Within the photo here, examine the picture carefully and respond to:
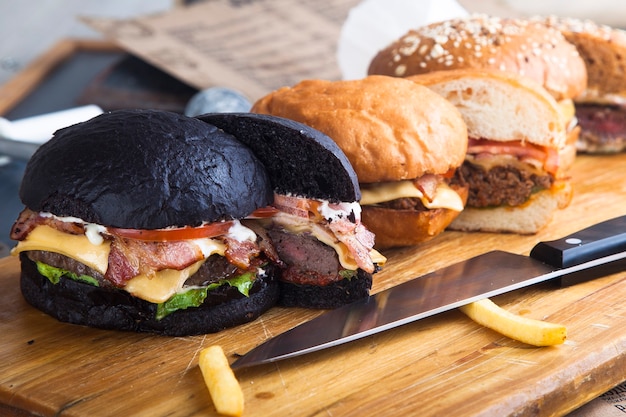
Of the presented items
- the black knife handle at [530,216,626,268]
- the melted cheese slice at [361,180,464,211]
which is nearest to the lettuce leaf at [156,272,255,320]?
the melted cheese slice at [361,180,464,211]

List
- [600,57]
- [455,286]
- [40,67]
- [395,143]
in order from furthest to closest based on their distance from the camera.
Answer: [40,67]
[600,57]
[395,143]
[455,286]

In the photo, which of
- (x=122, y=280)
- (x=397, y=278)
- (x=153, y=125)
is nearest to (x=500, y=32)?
(x=397, y=278)

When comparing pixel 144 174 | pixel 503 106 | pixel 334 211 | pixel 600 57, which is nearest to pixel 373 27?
pixel 600 57

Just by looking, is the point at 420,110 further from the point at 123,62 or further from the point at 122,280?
the point at 123,62

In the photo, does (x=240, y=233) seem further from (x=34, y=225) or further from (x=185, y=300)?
(x=34, y=225)

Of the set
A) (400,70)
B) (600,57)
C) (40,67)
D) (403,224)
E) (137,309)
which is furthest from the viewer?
(40,67)

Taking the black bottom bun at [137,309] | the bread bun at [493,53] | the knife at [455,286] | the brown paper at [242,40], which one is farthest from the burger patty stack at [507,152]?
the brown paper at [242,40]

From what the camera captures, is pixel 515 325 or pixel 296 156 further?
pixel 296 156
